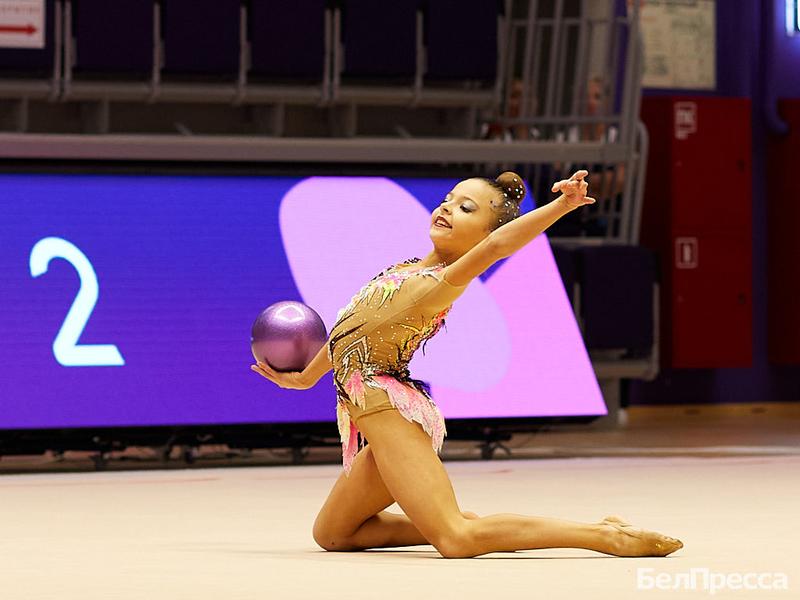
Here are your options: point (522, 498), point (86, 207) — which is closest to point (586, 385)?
point (522, 498)

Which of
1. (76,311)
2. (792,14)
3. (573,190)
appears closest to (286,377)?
(573,190)

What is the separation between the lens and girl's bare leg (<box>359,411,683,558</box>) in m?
4.17

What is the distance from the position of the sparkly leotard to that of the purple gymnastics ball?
0.65 feet

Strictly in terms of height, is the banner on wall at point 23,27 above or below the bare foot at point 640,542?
above

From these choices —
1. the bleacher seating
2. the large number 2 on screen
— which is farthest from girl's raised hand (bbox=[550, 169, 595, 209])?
the bleacher seating

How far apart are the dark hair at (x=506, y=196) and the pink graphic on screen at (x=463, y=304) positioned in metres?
3.47

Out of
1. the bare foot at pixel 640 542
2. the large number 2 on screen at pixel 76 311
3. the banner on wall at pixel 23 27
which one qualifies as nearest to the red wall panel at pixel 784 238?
the banner on wall at pixel 23 27

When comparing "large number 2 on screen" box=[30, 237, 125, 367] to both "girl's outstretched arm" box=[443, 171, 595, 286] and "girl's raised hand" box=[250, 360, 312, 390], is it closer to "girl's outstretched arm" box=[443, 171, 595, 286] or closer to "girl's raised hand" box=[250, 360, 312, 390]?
"girl's raised hand" box=[250, 360, 312, 390]

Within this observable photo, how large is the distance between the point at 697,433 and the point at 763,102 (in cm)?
343

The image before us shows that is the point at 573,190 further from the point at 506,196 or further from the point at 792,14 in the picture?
the point at 792,14

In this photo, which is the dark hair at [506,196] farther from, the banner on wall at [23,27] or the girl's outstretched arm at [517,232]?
the banner on wall at [23,27]

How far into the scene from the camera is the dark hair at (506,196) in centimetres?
451

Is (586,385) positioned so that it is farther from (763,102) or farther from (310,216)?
(763,102)

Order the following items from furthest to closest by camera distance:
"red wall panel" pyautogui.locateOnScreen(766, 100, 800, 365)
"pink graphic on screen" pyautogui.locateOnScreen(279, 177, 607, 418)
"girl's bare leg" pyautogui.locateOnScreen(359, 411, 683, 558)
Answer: "red wall panel" pyautogui.locateOnScreen(766, 100, 800, 365)
"pink graphic on screen" pyautogui.locateOnScreen(279, 177, 607, 418)
"girl's bare leg" pyautogui.locateOnScreen(359, 411, 683, 558)
